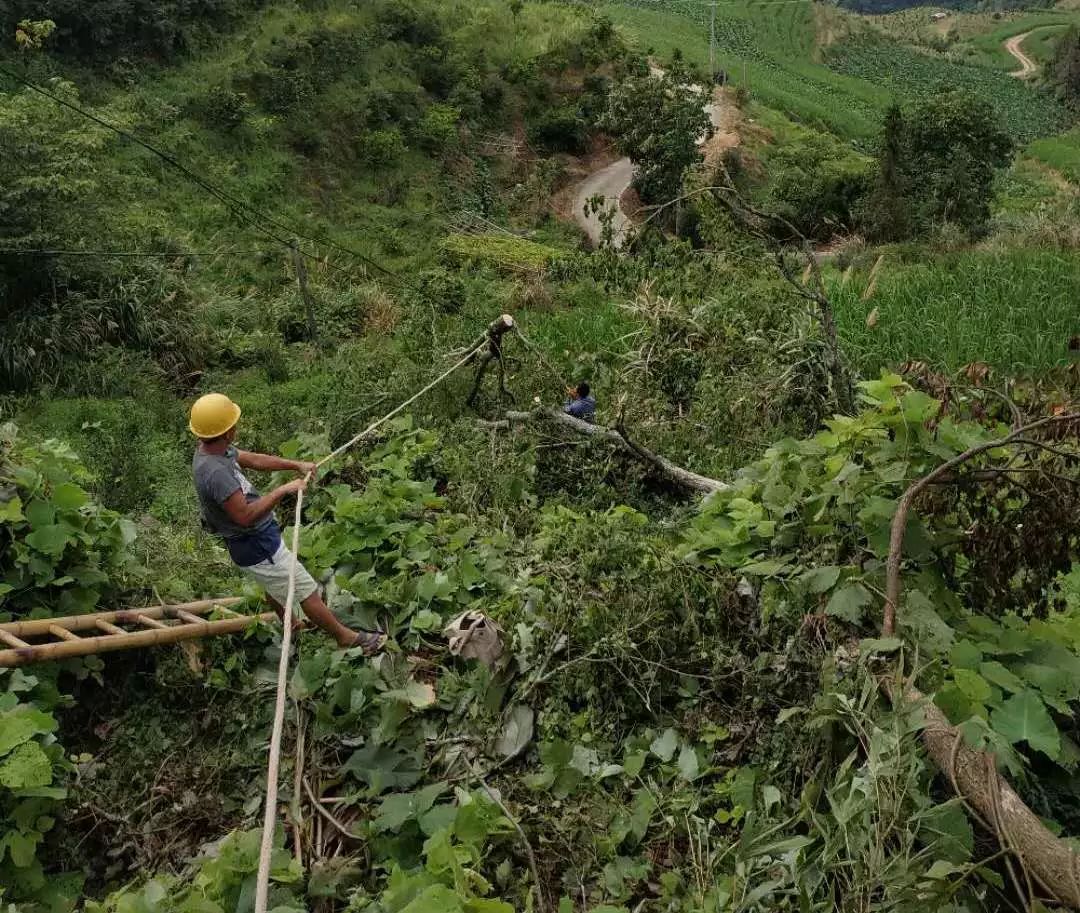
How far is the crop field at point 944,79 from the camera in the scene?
42156 mm

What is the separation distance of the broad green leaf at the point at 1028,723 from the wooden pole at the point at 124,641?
2.97 m

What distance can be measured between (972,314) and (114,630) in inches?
287

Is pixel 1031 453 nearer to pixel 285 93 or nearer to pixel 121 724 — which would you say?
pixel 121 724

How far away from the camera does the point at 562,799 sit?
2.78 m

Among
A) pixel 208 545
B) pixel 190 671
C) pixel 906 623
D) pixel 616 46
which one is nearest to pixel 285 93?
pixel 616 46

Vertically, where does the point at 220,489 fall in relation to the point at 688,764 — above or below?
above

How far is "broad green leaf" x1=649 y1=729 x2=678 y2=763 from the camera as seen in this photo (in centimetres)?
287

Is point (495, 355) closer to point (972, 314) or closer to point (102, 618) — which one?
point (102, 618)

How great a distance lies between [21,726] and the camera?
2869 millimetres

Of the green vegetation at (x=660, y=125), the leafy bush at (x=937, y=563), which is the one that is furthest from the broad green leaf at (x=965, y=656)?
the green vegetation at (x=660, y=125)

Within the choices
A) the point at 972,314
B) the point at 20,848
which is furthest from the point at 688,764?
the point at 972,314

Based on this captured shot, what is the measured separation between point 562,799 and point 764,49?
56002 mm

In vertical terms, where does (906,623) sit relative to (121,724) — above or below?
above

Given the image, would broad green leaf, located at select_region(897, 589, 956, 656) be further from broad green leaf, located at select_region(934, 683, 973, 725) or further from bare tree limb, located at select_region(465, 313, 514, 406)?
bare tree limb, located at select_region(465, 313, 514, 406)
